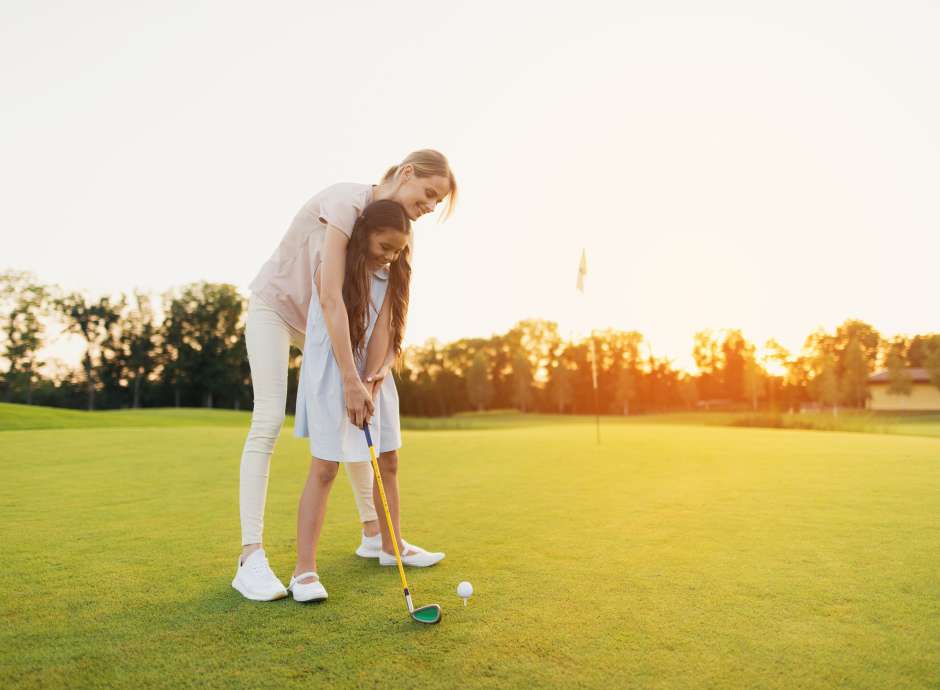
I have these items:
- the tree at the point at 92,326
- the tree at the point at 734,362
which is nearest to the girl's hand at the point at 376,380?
the tree at the point at 92,326

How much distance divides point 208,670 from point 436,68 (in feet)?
54.8

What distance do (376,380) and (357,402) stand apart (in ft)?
0.94

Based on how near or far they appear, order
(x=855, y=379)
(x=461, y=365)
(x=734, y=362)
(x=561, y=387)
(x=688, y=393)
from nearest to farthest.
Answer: (x=855, y=379) < (x=561, y=387) < (x=688, y=393) < (x=734, y=362) < (x=461, y=365)

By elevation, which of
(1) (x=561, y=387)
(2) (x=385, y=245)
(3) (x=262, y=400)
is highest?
(1) (x=561, y=387)

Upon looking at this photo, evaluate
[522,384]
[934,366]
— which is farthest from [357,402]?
[522,384]

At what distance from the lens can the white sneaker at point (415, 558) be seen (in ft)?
9.88

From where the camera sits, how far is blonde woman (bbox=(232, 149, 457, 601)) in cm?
276

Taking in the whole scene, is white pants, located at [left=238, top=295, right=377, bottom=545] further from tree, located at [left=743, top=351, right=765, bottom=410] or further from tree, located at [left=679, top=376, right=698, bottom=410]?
tree, located at [left=679, top=376, right=698, bottom=410]

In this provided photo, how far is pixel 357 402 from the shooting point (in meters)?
2.73

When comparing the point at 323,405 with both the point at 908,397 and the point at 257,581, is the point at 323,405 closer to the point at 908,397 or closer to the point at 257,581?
the point at 257,581

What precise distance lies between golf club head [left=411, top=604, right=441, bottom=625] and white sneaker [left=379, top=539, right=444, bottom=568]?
824mm

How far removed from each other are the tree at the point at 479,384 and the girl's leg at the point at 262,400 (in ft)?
185

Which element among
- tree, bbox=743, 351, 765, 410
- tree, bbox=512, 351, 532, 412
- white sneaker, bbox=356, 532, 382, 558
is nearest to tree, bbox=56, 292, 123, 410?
tree, bbox=512, 351, 532, 412

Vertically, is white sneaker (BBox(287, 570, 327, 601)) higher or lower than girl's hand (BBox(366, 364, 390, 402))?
lower
